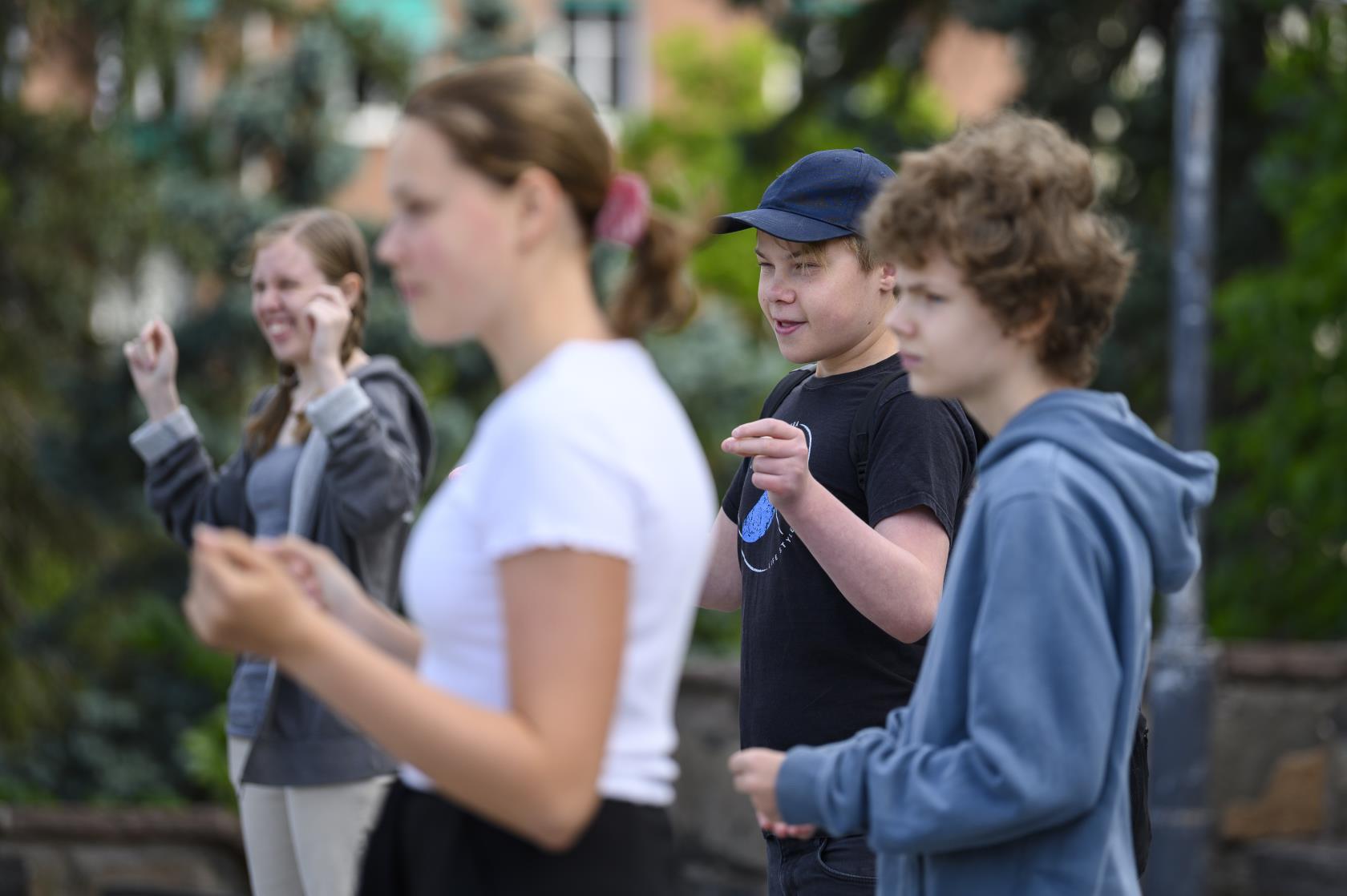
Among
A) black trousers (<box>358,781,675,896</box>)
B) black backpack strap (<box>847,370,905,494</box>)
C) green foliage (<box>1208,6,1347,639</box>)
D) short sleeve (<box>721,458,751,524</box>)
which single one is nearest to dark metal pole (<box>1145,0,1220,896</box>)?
green foliage (<box>1208,6,1347,639</box>)

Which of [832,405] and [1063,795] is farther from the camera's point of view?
[832,405]

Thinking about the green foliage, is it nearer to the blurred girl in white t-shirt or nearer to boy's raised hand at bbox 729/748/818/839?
boy's raised hand at bbox 729/748/818/839

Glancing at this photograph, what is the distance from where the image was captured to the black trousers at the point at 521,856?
1858 millimetres

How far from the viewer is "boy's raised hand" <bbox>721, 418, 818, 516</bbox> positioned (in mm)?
2484

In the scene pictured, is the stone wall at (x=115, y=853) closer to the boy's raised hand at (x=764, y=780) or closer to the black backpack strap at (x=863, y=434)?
the black backpack strap at (x=863, y=434)

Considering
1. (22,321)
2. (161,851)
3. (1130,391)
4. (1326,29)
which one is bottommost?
(161,851)

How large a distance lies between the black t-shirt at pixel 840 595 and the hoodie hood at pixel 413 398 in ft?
3.99

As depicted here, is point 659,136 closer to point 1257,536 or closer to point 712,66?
point 712,66

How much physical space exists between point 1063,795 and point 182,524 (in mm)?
2709

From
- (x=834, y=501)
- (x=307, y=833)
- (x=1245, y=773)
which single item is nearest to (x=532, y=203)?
(x=834, y=501)

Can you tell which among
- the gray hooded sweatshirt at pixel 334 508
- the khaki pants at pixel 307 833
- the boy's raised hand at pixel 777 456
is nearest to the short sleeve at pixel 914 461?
the boy's raised hand at pixel 777 456

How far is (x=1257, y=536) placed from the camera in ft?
30.5

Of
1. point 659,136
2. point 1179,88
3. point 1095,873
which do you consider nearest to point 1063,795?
point 1095,873

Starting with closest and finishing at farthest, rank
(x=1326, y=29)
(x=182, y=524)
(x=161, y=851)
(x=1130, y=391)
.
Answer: (x=182, y=524)
(x=161, y=851)
(x=1326, y=29)
(x=1130, y=391)
